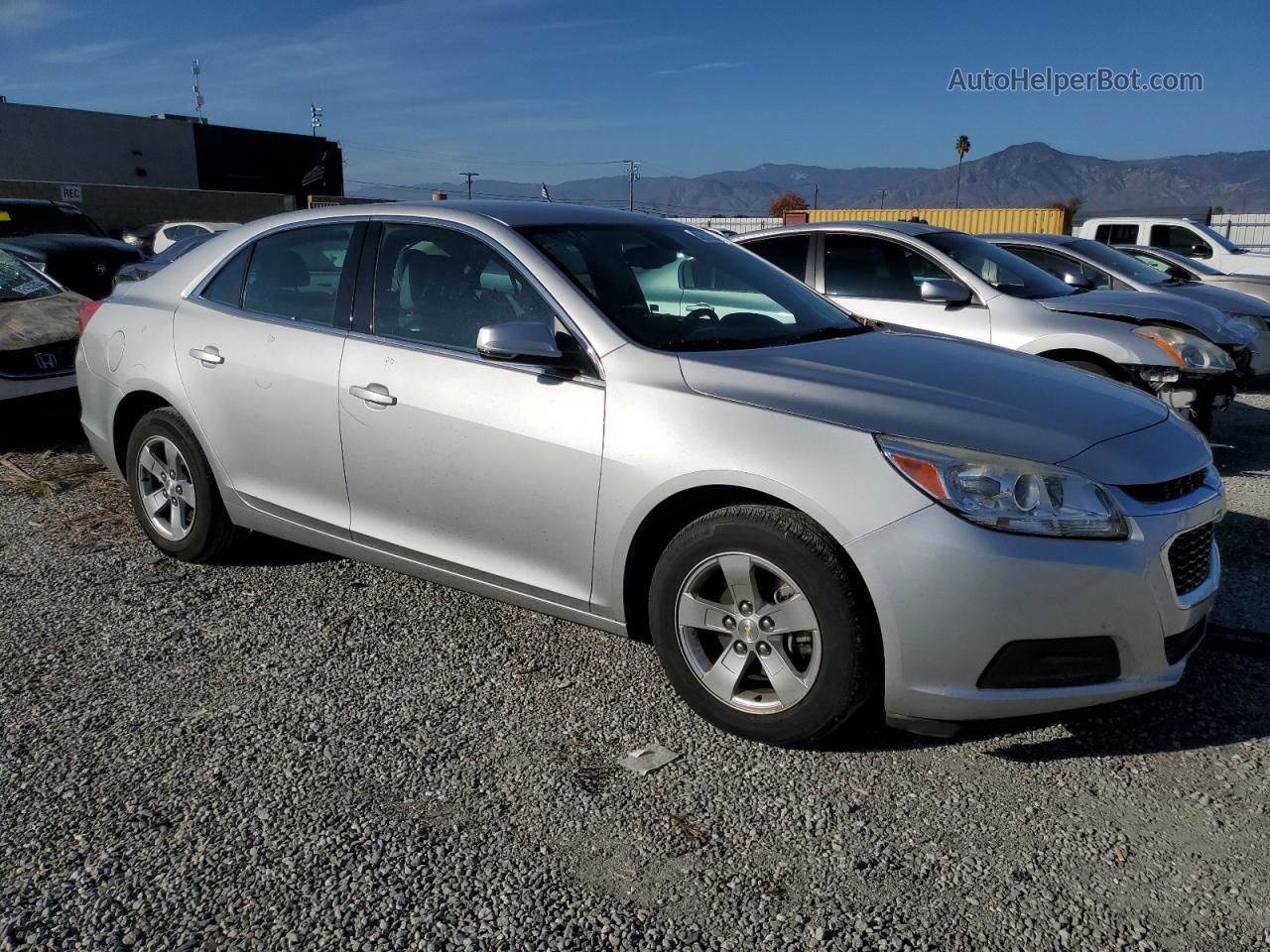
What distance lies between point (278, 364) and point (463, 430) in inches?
40.0

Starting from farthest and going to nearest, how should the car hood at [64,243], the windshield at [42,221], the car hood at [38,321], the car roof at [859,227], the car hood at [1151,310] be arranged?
the windshield at [42,221]
the car hood at [64,243]
the car roof at [859,227]
the car hood at [1151,310]
the car hood at [38,321]

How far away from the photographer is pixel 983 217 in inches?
1484

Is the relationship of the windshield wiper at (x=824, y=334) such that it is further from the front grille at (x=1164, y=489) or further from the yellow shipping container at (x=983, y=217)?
the yellow shipping container at (x=983, y=217)

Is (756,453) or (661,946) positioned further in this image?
(756,453)

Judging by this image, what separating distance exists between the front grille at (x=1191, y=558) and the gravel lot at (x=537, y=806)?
1.74ft

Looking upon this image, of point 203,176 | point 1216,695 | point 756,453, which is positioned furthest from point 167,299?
point 203,176

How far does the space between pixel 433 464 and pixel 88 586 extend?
6.36 feet

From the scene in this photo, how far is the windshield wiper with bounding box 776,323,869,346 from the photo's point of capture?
3881 mm

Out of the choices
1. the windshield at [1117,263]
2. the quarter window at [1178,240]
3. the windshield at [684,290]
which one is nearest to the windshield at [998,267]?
the windshield at [1117,263]

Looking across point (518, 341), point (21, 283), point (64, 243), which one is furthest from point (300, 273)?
point (64, 243)

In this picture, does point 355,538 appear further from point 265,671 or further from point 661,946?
point 661,946

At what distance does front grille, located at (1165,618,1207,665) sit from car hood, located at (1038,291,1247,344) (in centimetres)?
469

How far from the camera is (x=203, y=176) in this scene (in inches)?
1987

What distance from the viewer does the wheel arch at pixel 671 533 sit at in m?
2.96
